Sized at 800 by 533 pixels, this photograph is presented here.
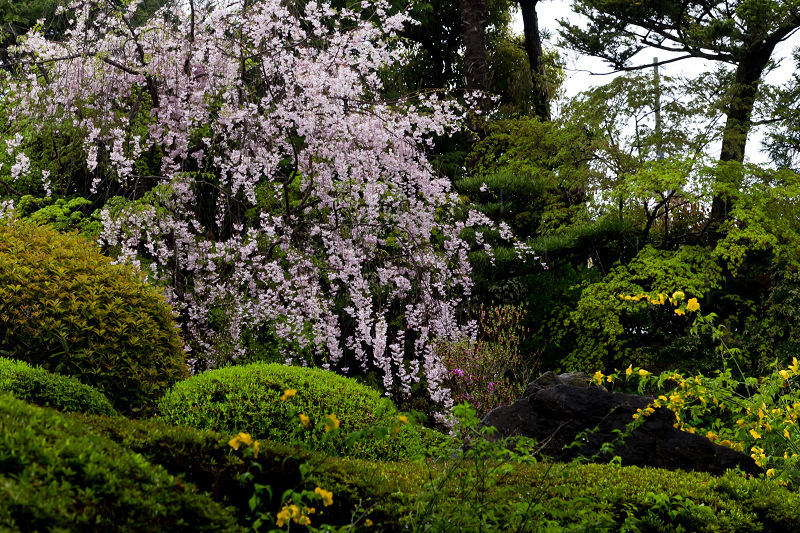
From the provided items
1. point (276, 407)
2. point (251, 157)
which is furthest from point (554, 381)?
point (251, 157)

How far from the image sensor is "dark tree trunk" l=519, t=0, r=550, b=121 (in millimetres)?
13922

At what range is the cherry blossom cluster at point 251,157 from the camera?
295 inches

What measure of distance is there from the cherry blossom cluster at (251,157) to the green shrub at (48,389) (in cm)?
289

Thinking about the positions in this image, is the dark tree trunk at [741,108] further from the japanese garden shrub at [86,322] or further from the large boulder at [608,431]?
the japanese garden shrub at [86,322]

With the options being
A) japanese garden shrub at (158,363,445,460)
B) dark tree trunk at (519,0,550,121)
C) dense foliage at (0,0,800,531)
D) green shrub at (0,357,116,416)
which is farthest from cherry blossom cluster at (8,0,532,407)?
dark tree trunk at (519,0,550,121)

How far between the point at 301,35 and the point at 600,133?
4920mm

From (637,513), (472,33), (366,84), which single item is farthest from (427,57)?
(637,513)

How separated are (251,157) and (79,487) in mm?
5830

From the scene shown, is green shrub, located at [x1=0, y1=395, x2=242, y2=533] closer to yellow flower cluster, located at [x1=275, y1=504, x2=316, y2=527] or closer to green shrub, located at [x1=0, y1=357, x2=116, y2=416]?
yellow flower cluster, located at [x1=275, y1=504, x2=316, y2=527]

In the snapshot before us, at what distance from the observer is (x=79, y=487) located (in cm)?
207

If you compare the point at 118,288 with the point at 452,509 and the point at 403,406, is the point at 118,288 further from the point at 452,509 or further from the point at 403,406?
the point at 403,406

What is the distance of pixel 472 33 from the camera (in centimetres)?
1305

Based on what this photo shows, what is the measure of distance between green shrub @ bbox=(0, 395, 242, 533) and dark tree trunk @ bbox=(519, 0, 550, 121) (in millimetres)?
12576

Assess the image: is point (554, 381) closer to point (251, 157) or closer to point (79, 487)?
point (251, 157)
